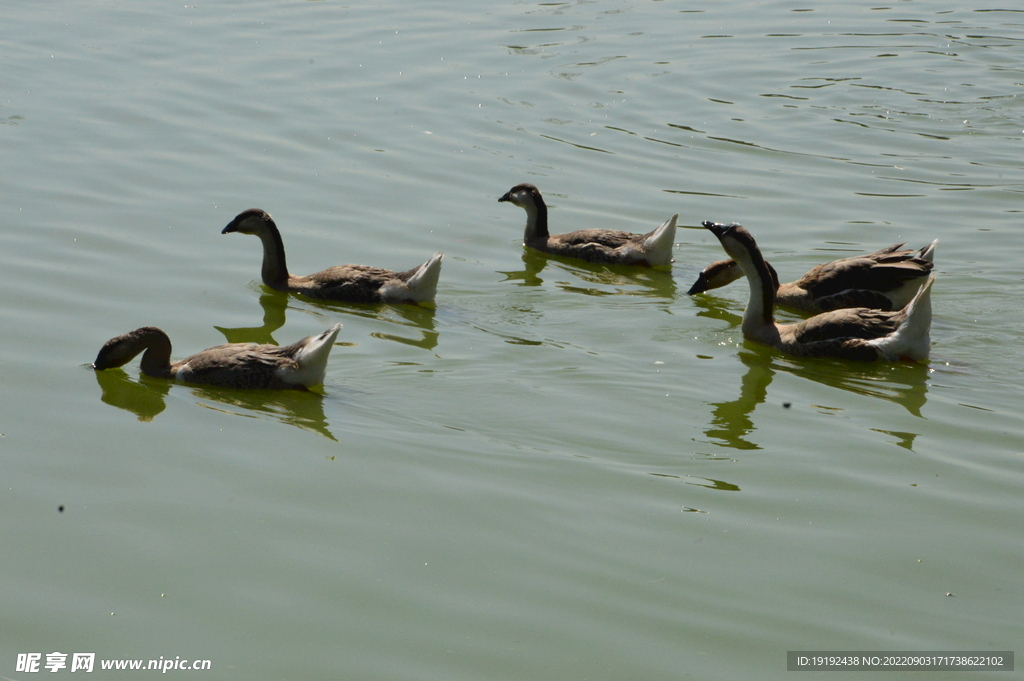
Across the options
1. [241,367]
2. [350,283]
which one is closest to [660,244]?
[350,283]

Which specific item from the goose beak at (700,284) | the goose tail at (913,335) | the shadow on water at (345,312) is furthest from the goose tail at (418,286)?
the goose tail at (913,335)

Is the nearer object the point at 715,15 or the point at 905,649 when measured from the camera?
the point at 905,649

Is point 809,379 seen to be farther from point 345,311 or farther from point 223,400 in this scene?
point 223,400

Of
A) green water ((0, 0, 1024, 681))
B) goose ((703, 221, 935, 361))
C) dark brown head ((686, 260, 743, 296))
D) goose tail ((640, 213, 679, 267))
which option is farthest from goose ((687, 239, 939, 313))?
goose tail ((640, 213, 679, 267))

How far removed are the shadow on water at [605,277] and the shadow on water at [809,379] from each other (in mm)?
1996

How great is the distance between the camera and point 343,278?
1185 centimetres

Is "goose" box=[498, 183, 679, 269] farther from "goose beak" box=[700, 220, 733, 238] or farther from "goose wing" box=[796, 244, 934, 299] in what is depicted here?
"goose wing" box=[796, 244, 934, 299]

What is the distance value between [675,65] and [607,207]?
23.1 ft

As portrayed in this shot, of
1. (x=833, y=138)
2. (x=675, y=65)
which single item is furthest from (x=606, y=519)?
(x=675, y=65)

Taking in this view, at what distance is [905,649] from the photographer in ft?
18.9

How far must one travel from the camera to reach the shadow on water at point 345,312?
1094 centimetres

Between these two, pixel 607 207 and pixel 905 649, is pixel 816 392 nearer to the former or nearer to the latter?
pixel 905 649

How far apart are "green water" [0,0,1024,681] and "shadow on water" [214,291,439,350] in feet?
0.21

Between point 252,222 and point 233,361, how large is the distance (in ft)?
11.6
